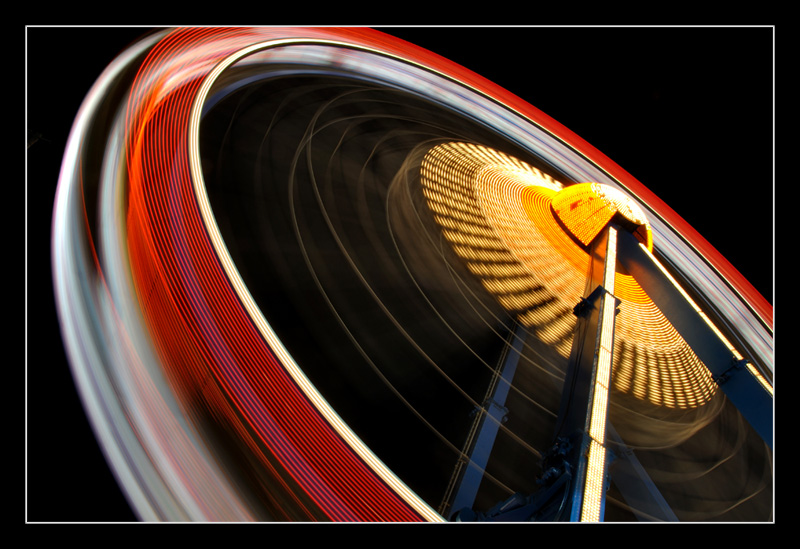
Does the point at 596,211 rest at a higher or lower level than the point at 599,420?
higher

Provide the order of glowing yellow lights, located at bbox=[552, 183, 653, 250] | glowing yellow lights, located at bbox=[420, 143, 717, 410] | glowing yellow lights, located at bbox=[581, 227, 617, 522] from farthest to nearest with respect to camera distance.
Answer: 1. glowing yellow lights, located at bbox=[420, 143, 717, 410]
2. glowing yellow lights, located at bbox=[552, 183, 653, 250]
3. glowing yellow lights, located at bbox=[581, 227, 617, 522]

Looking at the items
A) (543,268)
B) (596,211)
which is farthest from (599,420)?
(543,268)

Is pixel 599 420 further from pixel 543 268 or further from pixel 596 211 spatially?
pixel 543 268

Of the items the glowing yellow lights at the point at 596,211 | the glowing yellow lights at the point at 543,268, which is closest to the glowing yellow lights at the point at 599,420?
the glowing yellow lights at the point at 596,211

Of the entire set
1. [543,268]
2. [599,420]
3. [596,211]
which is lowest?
[599,420]

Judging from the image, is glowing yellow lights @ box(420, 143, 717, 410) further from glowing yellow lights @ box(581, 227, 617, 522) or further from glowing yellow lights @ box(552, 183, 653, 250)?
glowing yellow lights @ box(581, 227, 617, 522)

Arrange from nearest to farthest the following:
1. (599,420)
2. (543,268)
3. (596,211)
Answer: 1. (599,420)
2. (596,211)
3. (543,268)

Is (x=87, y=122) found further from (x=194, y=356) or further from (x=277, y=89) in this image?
(x=277, y=89)

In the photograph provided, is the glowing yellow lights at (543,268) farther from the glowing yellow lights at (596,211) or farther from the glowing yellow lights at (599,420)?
the glowing yellow lights at (599,420)

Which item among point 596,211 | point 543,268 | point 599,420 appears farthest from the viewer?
point 543,268

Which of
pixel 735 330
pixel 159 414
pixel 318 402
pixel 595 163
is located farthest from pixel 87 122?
pixel 735 330

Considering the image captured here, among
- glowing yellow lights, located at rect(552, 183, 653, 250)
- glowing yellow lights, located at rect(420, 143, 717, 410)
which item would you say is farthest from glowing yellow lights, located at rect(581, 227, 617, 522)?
glowing yellow lights, located at rect(420, 143, 717, 410)

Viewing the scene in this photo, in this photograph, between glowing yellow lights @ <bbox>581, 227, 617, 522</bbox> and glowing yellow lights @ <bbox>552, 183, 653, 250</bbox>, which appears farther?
glowing yellow lights @ <bbox>552, 183, 653, 250</bbox>
